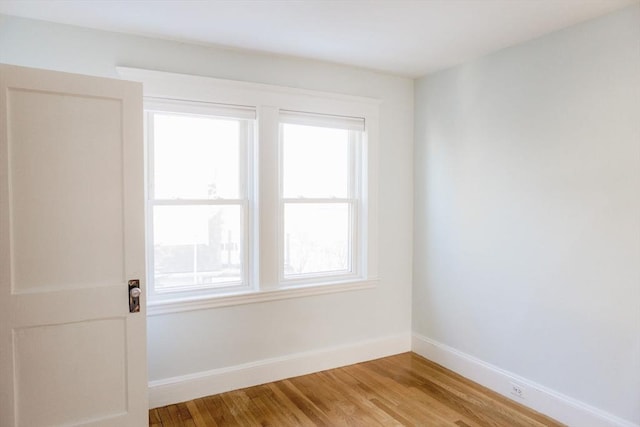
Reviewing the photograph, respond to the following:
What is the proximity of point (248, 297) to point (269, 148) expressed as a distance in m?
1.17

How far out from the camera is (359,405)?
2977mm

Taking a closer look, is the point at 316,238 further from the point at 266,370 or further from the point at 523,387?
the point at 523,387

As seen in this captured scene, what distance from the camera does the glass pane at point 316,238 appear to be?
139 inches

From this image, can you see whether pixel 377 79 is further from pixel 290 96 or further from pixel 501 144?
pixel 501 144

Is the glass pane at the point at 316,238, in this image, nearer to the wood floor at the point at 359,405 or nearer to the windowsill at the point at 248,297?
the windowsill at the point at 248,297

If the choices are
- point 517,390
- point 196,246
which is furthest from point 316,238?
point 517,390

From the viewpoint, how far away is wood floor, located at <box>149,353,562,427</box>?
2.76m

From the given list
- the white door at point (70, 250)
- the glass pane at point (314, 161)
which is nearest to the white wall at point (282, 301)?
the glass pane at point (314, 161)

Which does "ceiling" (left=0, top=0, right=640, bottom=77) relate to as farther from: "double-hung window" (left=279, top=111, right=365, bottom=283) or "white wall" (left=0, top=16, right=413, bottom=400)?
"double-hung window" (left=279, top=111, right=365, bottom=283)

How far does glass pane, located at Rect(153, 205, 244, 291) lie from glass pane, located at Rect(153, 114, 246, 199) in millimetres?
133

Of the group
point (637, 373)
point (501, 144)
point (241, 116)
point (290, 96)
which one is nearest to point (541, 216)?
point (501, 144)

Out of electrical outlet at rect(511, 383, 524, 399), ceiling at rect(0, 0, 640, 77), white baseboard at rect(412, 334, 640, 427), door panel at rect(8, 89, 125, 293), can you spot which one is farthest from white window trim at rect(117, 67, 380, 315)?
electrical outlet at rect(511, 383, 524, 399)

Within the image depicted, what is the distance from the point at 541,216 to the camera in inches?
114

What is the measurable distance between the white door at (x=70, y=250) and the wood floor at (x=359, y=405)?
589 mm
